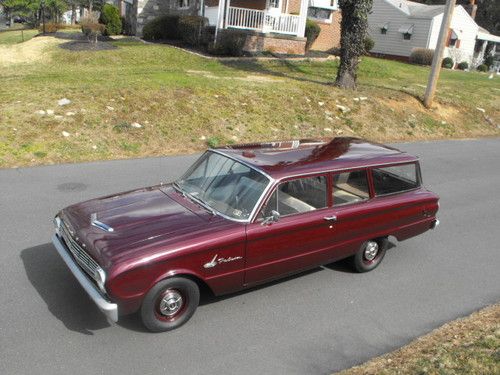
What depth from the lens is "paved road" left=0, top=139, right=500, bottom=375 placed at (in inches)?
176

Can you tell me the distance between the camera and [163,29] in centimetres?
2733

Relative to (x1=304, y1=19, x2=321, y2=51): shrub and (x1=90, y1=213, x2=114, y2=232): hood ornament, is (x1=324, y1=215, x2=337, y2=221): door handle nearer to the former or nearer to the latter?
Answer: (x1=90, y1=213, x2=114, y2=232): hood ornament

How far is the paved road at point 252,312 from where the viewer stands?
4.46 meters

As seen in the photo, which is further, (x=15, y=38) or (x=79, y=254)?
(x=15, y=38)

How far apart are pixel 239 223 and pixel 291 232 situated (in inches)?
26.1

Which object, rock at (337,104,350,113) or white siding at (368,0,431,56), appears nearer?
rock at (337,104,350,113)

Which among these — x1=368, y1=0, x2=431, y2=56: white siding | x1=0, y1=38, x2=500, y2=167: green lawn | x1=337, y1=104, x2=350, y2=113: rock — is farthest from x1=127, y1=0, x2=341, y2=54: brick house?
x1=368, y1=0, x2=431, y2=56: white siding

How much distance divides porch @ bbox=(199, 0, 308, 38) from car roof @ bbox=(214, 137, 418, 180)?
18.6m

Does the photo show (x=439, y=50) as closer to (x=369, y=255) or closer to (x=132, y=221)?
(x=369, y=255)

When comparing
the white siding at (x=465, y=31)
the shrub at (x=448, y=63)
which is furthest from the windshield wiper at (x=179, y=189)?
the white siding at (x=465, y=31)

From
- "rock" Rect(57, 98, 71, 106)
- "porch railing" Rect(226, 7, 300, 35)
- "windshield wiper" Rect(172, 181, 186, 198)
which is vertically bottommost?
"rock" Rect(57, 98, 71, 106)

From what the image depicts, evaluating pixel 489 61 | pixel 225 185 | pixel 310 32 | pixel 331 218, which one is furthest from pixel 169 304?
pixel 489 61

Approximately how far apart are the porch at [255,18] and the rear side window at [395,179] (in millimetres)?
18775

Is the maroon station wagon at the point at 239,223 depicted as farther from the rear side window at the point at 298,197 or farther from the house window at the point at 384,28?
the house window at the point at 384,28
